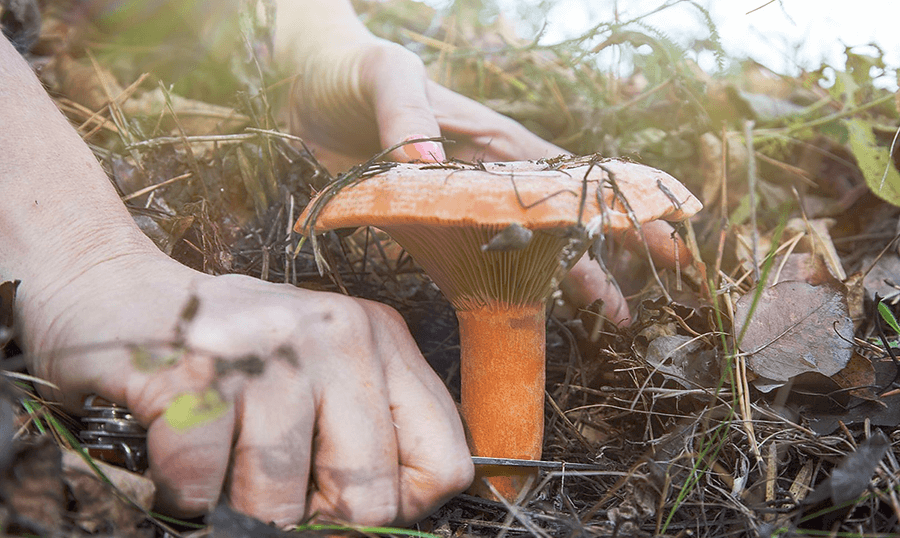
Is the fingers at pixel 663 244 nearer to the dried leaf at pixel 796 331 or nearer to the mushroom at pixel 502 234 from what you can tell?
the dried leaf at pixel 796 331

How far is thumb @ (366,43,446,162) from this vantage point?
214 cm

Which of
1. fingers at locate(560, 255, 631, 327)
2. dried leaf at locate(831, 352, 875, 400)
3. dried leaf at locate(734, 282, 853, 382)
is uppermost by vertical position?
dried leaf at locate(734, 282, 853, 382)

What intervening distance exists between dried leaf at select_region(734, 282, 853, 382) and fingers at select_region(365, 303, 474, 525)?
0.95 m

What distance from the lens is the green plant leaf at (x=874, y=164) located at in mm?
2570

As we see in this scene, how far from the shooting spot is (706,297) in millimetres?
2152

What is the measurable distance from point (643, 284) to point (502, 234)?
1668 mm

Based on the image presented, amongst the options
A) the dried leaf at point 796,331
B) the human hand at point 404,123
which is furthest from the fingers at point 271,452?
the dried leaf at point 796,331

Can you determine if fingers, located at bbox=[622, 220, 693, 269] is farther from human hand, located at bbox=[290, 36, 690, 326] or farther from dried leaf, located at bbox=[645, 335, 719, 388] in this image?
dried leaf, located at bbox=[645, 335, 719, 388]

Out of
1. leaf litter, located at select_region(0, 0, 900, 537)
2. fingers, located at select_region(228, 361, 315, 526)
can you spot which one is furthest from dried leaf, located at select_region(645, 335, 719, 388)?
fingers, located at select_region(228, 361, 315, 526)

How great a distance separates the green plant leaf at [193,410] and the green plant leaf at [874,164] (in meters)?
2.80

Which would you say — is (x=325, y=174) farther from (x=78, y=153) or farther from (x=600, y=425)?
(x=600, y=425)

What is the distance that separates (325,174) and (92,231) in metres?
0.90

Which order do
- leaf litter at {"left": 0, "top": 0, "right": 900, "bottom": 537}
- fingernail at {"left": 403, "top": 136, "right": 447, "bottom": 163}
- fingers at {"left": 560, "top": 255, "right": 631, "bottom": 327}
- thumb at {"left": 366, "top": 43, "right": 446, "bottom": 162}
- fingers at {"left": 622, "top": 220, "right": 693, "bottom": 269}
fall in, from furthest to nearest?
fingers at {"left": 560, "top": 255, "right": 631, "bottom": 327} → fingers at {"left": 622, "top": 220, "right": 693, "bottom": 269} → thumb at {"left": 366, "top": 43, "right": 446, "bottom": 162} → fingernail at {"left": 403, "top": 136, "right": 447, "bottom": 163} → leaf litter at {"left": 0, "top": 0, "right": 900, "bottom": 537}

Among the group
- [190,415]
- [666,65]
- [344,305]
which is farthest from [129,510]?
[666,65]
